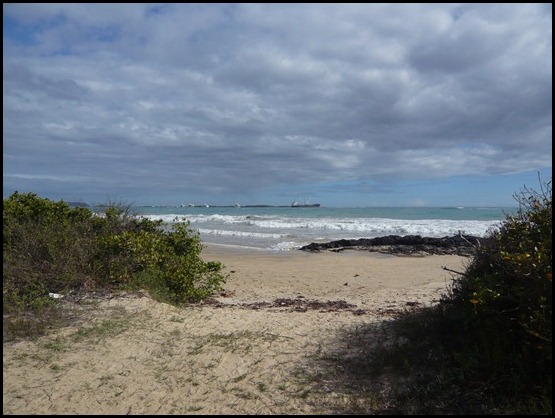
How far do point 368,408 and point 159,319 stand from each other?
11.2 ft

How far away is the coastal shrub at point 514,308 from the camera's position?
3908 mm

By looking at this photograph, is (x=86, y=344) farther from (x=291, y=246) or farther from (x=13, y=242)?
(x=291, y=246)

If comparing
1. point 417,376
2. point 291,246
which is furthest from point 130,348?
point 291,246

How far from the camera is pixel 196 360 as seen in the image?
4988 mm

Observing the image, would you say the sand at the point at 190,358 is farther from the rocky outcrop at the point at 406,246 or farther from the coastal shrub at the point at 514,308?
the rocky outcrop at the point at 406,246

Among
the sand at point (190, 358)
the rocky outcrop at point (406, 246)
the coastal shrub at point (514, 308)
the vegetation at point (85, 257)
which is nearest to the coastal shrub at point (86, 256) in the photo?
the vegetation at point (85, 257)

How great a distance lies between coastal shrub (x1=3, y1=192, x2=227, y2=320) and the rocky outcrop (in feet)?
33.2

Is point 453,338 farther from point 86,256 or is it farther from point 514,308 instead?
point 86,256

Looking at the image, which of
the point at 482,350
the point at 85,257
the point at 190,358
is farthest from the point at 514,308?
the point at 85,257

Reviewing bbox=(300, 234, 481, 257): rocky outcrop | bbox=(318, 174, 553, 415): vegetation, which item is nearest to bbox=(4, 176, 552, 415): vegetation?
bbox=(318, 174, 553, 415): vegetation

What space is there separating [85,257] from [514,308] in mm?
6369

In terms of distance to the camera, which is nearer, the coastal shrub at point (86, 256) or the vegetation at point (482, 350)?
the vegetation at point (482, 350)

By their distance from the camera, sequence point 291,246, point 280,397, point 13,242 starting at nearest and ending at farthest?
point 280,397, point 13,242, point 291,246

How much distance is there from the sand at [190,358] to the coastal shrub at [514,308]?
1.24 m
